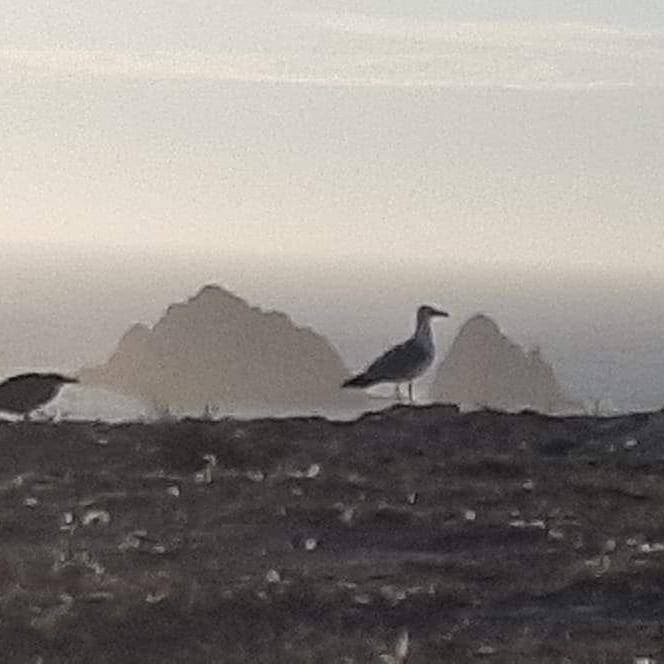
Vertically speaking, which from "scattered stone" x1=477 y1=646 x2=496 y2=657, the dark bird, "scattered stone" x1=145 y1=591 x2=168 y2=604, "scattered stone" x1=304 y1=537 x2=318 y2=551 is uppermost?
the dark bird

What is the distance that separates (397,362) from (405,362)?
0.09 m

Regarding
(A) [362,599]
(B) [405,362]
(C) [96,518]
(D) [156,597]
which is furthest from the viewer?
(B) [405,362]

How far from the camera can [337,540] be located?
13.7 metres

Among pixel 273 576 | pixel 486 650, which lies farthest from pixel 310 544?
pixel 486 650

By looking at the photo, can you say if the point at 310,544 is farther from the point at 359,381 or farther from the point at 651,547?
the point at 359,381

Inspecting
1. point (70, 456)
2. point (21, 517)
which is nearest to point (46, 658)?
point (21, 517)

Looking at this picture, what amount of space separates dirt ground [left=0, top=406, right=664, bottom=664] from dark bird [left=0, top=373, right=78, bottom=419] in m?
1.20

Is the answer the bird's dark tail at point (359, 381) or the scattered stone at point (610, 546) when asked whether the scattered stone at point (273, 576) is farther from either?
the bird's dark tail at point (359, 381)

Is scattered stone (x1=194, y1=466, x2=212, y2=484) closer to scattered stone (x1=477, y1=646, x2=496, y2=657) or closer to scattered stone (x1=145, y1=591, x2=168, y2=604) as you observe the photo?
scattered stone (x1=145, y1=591, x2=168, y2=604)

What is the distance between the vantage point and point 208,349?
38.8 metres

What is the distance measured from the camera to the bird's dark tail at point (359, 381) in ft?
74.4

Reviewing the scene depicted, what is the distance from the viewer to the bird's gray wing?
22.4 m

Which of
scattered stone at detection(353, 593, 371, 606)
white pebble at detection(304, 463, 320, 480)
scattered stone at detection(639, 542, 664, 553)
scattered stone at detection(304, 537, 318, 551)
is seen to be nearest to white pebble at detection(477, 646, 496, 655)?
scattered stone at detection(353, 593, 371, 606)

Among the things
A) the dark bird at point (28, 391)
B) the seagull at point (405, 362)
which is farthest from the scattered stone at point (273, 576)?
the seagull at point (405, 362)
